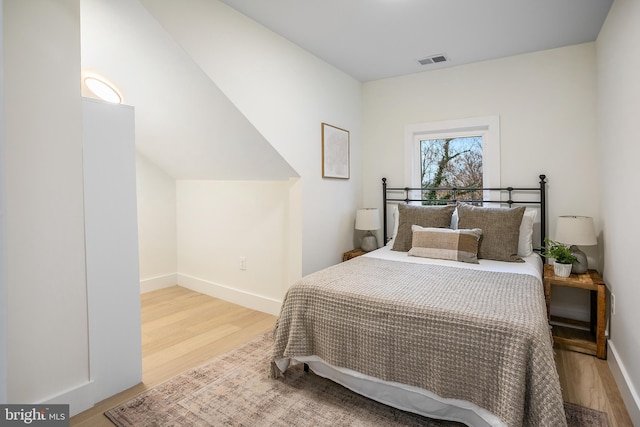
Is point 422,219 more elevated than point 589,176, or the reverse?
point 589,176

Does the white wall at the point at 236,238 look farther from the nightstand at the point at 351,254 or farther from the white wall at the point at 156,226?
the nightstand at the point at 351,254

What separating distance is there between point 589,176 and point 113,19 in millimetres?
3721

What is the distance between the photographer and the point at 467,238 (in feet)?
9.23

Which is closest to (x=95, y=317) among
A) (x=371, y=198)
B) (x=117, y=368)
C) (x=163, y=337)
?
(x=117, y=368)

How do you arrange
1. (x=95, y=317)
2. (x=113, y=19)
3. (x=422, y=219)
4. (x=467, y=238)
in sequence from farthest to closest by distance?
(x=422, y=219), (x=467, y=238), (x=113, y=19), (x=95, y=317)

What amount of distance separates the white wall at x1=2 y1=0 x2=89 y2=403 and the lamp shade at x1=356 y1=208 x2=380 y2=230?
8.15ft

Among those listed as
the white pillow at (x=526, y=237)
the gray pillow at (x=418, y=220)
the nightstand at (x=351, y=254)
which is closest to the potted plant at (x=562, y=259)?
the white pillow at (x=526, y=237)

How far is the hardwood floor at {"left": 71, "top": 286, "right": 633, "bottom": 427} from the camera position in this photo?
6.52 feet

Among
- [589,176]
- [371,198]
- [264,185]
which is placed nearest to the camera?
[589,176]

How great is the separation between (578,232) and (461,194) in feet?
3.72

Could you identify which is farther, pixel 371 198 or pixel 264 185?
pixel 371 198

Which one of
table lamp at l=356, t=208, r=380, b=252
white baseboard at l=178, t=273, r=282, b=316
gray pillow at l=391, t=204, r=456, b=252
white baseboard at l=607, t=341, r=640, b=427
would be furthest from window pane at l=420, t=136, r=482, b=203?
white baseboard at l=178, t=273, r=282, b=316

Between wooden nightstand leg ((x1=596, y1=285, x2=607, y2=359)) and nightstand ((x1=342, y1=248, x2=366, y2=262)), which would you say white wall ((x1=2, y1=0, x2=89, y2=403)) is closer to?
nightstand ((x1=342, y1=248, x2=366, y2=262))

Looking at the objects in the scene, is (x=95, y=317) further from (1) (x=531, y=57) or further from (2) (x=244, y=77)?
(1) (x=531, y=57)
